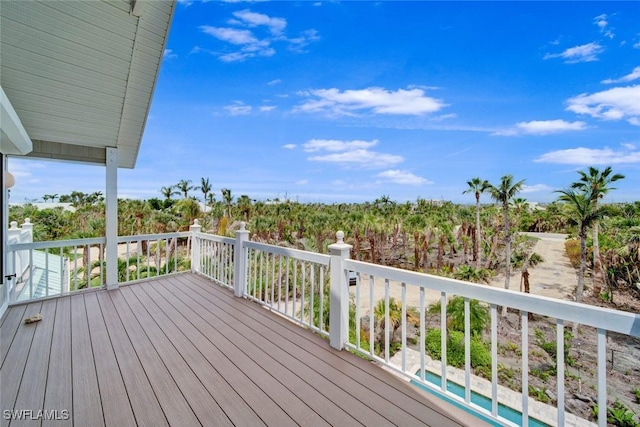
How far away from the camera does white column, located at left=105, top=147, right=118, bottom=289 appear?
4922 millimetres

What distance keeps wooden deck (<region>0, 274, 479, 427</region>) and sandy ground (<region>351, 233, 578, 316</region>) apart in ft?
54.6

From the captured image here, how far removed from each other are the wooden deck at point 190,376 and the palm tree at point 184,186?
3399 centimetres

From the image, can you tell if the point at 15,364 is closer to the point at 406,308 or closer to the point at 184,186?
the point at 406,308

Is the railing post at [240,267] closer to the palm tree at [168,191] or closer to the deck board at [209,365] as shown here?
the deck board at [209,365]

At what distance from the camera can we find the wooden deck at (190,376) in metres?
1.98

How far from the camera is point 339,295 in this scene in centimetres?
293

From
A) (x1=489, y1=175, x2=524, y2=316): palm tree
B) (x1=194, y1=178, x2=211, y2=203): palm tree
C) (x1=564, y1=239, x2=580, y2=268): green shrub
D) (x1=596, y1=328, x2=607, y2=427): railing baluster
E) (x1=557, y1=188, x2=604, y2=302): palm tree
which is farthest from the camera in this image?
(x1=194, y1=178, x2=211, y2=203): palm tree

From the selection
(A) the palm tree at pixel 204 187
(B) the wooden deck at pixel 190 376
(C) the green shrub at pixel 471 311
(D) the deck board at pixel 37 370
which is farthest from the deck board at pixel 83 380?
(A) the palm tree at pixel 204 187

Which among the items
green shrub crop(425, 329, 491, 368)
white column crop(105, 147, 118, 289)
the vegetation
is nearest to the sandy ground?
the vegetation

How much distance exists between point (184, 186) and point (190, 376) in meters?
36.7

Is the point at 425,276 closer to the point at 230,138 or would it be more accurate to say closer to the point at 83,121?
the point at 83,121

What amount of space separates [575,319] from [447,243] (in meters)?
32.6

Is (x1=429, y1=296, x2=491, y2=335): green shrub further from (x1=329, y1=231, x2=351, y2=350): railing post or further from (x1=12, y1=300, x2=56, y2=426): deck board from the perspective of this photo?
(x1=12, y1=300, x2=56, y2=426): deck board

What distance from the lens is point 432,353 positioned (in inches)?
548
